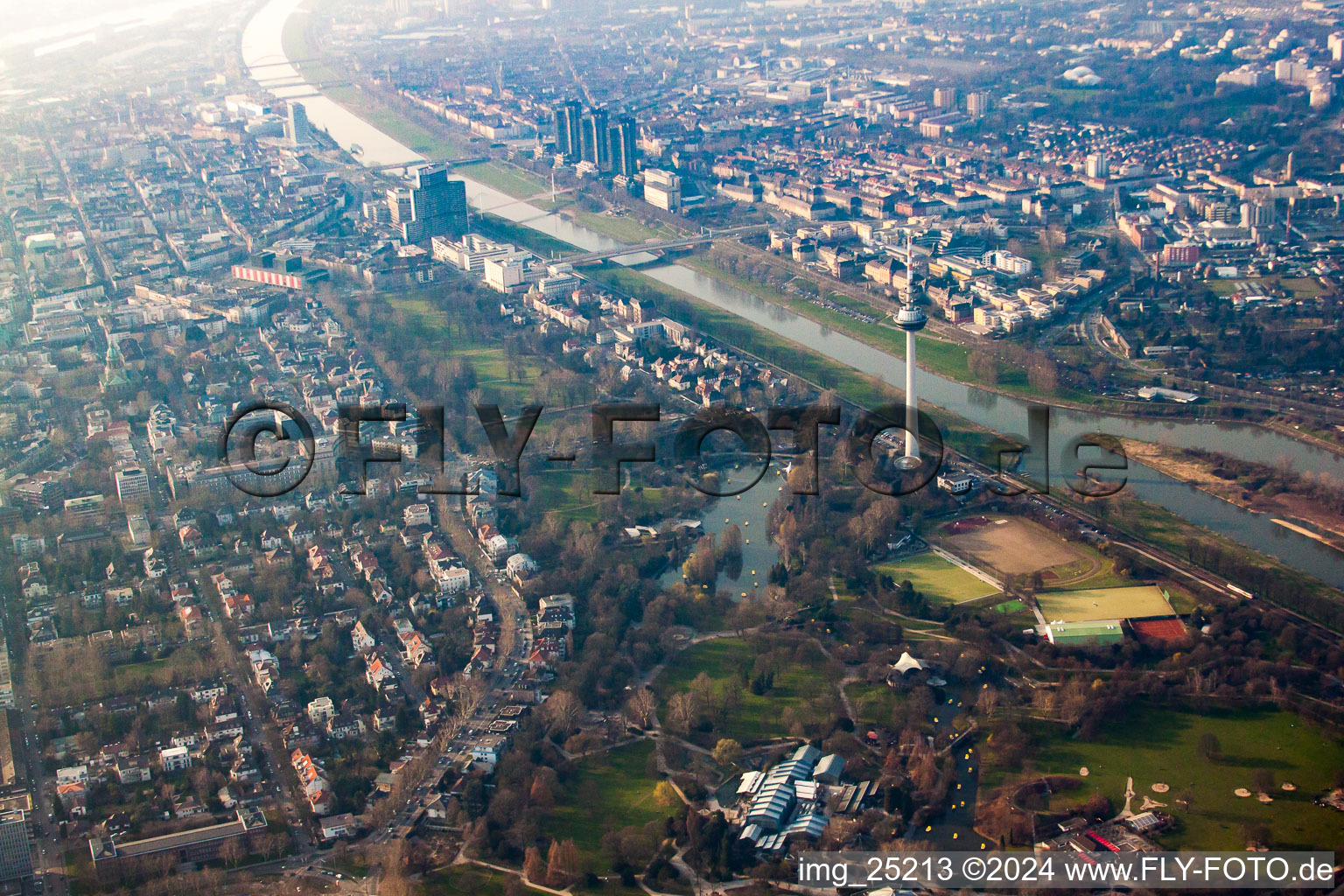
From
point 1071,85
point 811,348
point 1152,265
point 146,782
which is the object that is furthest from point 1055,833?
point 1071,85

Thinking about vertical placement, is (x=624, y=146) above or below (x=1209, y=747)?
above

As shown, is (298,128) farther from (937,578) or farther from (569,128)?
(937,578)

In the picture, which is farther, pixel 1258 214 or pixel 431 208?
pixel 431 208

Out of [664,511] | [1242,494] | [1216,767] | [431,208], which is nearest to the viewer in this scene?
[1216,767]

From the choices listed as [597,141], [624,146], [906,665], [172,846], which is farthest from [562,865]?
[597,141]

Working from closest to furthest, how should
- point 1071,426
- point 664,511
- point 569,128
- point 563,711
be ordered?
point 563,711 → point 664,511 → point 1071,426 → point 569,128

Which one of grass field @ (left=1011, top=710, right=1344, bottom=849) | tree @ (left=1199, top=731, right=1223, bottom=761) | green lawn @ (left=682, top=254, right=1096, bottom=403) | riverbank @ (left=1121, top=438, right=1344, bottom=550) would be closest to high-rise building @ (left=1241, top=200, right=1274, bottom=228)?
green lawn @ (left=682, top=254, right=1096, bottom=403)

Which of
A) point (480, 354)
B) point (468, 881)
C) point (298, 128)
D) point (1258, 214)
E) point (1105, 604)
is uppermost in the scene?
point (298, 128)
